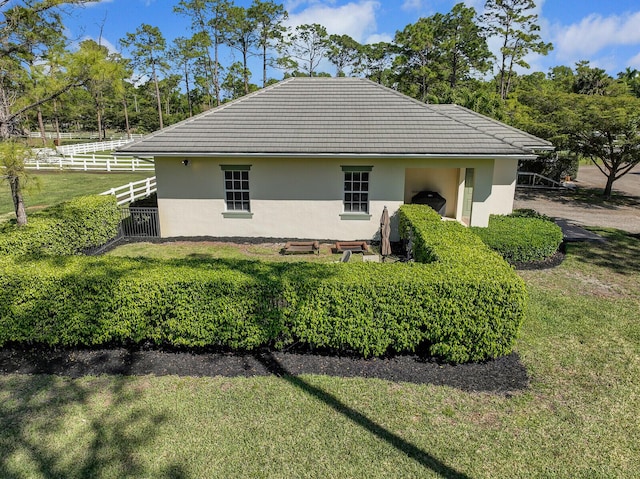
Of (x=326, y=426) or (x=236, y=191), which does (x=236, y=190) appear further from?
(x=326, y=426)

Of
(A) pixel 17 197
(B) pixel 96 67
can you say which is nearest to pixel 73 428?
(A) pixel 17 197

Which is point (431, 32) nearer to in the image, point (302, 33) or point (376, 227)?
point (302, 33)

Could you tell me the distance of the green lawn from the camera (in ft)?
61.0

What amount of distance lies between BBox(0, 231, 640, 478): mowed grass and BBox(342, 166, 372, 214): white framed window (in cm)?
754

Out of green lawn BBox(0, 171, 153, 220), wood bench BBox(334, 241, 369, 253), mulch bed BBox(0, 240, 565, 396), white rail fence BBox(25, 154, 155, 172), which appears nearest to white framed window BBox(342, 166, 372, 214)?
wood bench BBox(334, 241, 369, 253)

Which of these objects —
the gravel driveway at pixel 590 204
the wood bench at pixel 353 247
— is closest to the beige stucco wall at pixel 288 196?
the wood bench at pixel 353 247

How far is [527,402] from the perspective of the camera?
18.2 ft

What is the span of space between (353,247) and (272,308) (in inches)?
248

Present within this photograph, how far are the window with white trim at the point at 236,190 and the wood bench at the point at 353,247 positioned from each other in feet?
11.0

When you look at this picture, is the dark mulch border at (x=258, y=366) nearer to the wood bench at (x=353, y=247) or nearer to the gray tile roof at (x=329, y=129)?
the wood bench at (x=353, y=247)

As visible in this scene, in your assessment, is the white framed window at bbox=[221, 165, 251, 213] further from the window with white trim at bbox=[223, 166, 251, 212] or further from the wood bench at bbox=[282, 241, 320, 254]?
the wood bench at bbox=[282, 241, 320, 254]

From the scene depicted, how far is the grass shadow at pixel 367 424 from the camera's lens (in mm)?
4434

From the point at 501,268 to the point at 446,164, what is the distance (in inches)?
262

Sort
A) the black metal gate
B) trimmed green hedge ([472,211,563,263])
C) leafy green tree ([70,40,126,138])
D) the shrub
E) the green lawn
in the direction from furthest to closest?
the green lawn
the black metal gate
trimmed green hedge ([472,211,563,263])
leafy green tree ([70,40,126,138])
the shrub
